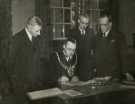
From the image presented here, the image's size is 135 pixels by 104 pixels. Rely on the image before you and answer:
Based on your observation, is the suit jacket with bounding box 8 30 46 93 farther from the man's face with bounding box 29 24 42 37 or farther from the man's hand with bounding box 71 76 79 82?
the man's hand with bounding box 71 76 79 82

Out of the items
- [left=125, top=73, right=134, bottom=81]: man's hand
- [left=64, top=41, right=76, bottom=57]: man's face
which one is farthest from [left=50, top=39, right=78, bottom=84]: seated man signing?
[left=125, top=73, right=134, bottom=81]: man's hand

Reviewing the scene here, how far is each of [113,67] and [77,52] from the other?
0.76 ft

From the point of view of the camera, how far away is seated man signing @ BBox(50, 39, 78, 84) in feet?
3.86

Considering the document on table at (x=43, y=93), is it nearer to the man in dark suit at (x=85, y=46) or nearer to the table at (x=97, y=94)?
the table at (x=97, y=94)

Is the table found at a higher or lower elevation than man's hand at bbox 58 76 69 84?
lower

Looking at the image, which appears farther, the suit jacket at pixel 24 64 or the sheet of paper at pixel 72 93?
the sheet of paper at pixel 72 93

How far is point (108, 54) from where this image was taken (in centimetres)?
128

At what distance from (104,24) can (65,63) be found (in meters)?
0.29

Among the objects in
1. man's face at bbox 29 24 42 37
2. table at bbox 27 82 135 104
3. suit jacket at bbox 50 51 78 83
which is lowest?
table at bbox 27 82 135 104

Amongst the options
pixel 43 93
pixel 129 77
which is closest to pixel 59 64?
pixel 43 93

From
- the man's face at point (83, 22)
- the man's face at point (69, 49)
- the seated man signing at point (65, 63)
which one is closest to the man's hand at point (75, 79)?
the seated man signing at point (65, 63)

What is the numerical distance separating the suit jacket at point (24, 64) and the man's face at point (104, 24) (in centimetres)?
36

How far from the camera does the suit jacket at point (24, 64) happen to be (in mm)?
1108

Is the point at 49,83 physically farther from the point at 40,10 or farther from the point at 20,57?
the point at 40,10
